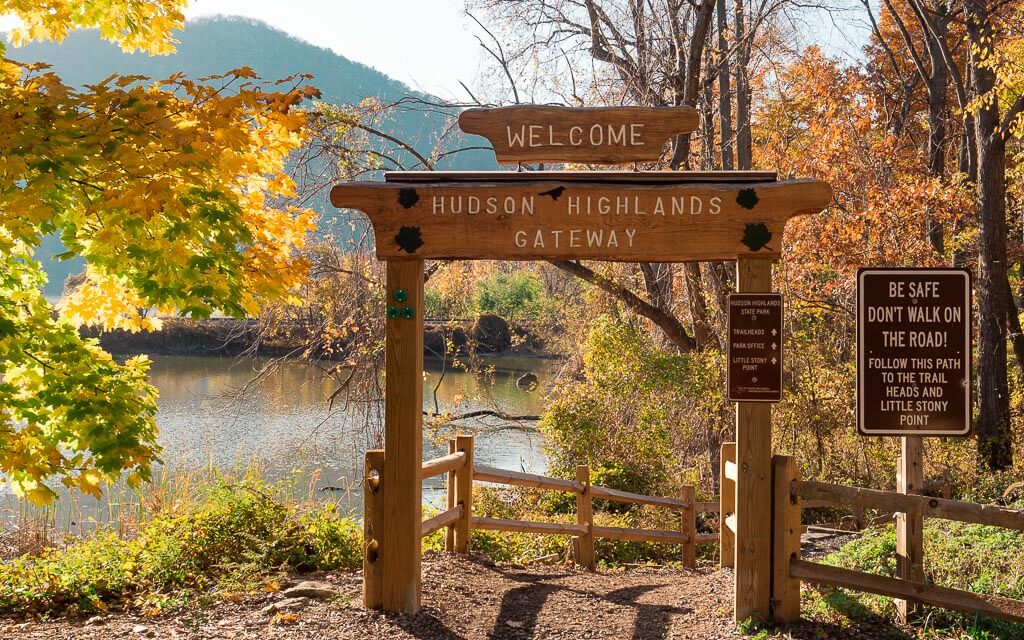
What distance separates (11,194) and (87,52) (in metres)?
123

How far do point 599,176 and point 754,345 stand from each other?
140 cm

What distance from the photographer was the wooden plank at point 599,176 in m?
5.50

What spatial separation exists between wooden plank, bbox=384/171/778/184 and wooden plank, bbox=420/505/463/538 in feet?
7.55

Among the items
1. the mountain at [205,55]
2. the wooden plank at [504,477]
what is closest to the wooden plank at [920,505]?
the wooden plank at [504,477]

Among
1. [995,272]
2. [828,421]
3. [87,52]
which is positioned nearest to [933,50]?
[995,272]

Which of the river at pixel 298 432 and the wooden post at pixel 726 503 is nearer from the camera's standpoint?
the wooden post at pixel 726 503

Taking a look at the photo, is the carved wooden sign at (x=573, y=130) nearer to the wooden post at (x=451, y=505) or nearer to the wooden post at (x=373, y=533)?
the wooden post at (x=373, y=533)

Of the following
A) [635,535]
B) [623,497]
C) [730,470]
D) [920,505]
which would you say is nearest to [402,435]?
[730,470]

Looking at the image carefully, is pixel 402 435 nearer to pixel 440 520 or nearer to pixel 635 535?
pixel 440 520

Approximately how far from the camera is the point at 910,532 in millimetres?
5031

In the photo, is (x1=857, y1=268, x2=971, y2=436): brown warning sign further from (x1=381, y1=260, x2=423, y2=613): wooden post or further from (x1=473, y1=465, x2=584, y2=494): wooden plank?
(x1=473, y1=465, x2=584, y2=494): wooden plank

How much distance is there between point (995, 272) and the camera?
1316 centimetres

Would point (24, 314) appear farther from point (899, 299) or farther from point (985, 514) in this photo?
point (985, 514)

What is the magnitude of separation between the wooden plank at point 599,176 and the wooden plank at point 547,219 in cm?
5
